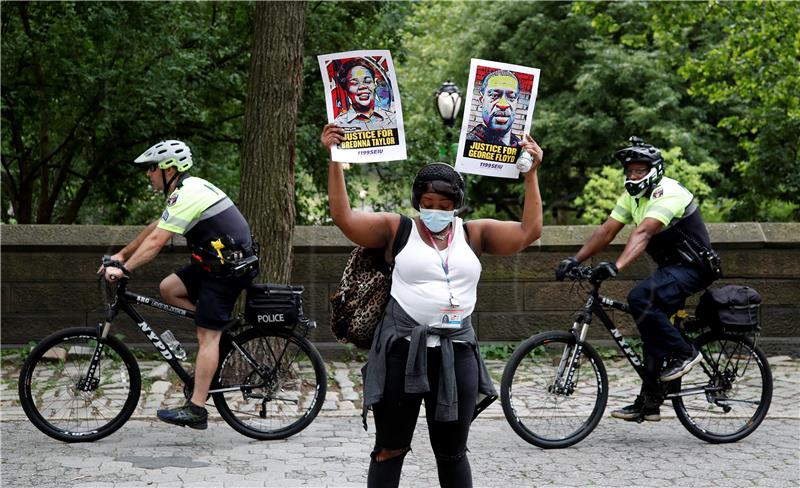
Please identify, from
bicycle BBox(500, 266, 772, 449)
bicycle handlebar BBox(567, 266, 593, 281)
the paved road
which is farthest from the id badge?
bicycle handlebar BBox(567, 266, 593, 281)

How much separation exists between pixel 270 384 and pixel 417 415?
118 inches

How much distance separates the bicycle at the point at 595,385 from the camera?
6.74 metres

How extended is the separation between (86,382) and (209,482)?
1.57 metres

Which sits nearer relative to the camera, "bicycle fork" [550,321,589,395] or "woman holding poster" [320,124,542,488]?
"woman holding poster" [320,124,542,488]

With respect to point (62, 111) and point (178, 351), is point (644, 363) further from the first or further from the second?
point (62, 111)

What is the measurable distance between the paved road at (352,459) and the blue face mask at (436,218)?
2.03m

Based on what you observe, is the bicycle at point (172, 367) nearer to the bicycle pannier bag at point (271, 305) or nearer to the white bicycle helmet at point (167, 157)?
the bicycle pannier bag at point (271, 305)

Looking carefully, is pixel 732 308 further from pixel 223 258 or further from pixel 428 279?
pixel 428 279

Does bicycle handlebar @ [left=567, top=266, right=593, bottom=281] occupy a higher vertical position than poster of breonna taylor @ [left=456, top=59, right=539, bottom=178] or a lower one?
lower

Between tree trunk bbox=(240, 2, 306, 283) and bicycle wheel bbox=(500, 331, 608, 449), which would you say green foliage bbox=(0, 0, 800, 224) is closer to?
tree trunk bbox=(240, 2, 306, 283)

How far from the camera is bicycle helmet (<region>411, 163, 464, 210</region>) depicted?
4156 mm

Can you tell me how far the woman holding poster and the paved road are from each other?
162cm

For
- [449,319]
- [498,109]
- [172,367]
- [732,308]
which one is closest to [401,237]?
[449,319]

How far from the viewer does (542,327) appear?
10562 millimetres
